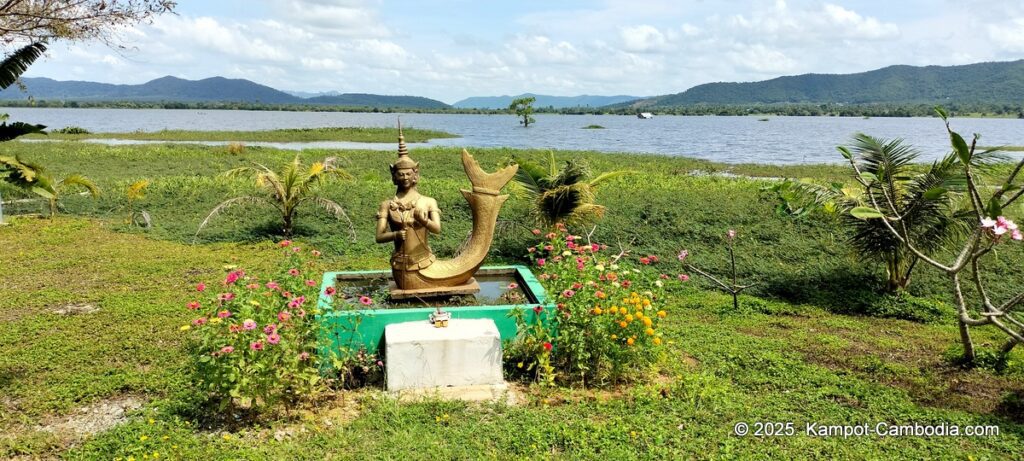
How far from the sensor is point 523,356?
5613mm

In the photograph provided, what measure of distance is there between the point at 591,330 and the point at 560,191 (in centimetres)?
469

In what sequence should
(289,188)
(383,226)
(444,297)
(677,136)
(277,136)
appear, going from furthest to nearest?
(677,136) < (277,136) < (289,188) < (444,297) < (383,226)

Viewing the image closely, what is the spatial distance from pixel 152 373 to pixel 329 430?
2118 mm

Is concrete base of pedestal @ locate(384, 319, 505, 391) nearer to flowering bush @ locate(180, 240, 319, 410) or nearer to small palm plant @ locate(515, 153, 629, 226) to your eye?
flowering bush @ locate(180, 240, 319, 410)

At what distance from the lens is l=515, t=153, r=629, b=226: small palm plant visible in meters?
9.66

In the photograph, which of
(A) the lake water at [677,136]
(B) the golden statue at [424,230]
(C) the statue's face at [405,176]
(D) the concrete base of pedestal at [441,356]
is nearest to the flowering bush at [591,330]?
(D) the concrete base of pedestal at [441,356]

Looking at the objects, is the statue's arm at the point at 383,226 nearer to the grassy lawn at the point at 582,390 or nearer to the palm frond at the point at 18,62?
the grassy lawn at the point at 582,390

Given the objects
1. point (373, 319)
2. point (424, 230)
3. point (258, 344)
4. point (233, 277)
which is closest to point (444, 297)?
point (424, 230)

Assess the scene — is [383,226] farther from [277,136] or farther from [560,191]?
[277,136]

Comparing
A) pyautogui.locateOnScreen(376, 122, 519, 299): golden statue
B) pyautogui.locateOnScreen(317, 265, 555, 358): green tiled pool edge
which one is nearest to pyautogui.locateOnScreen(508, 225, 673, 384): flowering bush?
pyautogui.locateOnScreen(317, 265, 555, 358): green tiled pool edge

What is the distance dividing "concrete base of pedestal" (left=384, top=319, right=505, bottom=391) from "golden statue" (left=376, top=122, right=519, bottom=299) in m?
0.73

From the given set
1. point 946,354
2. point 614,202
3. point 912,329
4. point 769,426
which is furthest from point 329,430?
point 614,202

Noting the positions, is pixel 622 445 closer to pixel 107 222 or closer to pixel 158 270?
pixel 158 270

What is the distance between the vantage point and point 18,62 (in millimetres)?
5113
